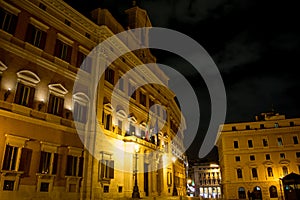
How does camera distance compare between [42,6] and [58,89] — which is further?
[42,6]

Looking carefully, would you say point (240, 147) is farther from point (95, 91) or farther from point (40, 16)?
point (40, 16)

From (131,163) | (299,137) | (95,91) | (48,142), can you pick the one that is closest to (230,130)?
(299,137)

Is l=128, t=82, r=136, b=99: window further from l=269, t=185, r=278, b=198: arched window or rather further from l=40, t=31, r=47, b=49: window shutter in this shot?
l=269, t=185, r=278, b=198: arched window

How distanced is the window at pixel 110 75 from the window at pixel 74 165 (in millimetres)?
7578

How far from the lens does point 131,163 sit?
2253 cm

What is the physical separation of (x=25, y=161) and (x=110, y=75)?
10.8 meters

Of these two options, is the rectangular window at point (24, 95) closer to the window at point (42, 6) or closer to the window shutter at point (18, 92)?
the window shutter at point (18, 92)

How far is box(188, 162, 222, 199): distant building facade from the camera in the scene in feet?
302

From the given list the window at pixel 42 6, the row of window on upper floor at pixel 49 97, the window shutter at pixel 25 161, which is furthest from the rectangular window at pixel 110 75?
the window shutter at pixel 25 161

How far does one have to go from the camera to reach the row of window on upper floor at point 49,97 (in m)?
14.9

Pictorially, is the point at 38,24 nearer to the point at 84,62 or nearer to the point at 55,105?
the point at 84,62

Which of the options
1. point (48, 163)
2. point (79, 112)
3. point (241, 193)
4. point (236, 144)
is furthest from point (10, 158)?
point (236, 144)

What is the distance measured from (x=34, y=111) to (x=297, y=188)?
31.8 metres

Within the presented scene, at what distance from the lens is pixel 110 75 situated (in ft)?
74.4
